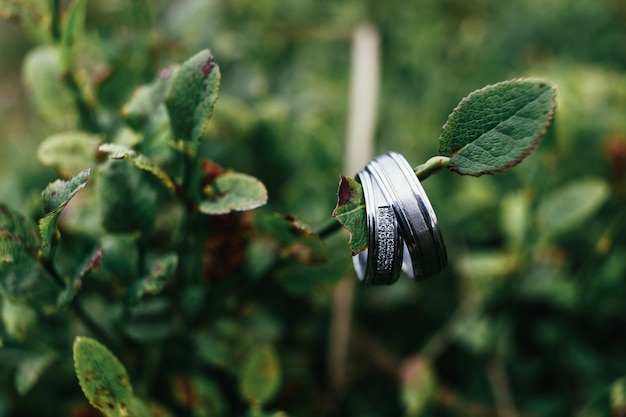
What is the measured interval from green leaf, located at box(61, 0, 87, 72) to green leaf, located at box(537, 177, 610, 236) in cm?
60

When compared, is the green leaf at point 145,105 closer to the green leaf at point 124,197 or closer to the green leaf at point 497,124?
the green leaf at point 124,197

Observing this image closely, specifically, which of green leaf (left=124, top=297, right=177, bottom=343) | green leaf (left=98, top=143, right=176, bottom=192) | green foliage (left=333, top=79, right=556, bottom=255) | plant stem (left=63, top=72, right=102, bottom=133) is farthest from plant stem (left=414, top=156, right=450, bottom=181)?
→ plant stem (left=63, top=72, right=102, bottom=133)

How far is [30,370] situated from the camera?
0.54 meters

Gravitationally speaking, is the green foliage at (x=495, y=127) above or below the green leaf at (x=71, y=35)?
below

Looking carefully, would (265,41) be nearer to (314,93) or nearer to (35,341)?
(314,93)

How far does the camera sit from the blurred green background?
748 mm

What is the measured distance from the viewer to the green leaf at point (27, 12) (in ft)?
1.94

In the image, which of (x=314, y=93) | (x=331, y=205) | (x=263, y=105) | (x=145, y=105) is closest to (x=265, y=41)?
(x=314, y=93)

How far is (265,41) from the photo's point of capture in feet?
3.51

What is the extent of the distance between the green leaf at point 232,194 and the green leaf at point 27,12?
286 millimetres

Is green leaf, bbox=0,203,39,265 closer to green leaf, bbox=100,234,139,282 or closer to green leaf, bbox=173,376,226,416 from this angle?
green leaf, bbox=100,234,139,282

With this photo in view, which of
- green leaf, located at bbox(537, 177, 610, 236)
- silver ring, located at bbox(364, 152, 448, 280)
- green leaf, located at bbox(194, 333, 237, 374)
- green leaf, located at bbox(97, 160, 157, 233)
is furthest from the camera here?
green leaf, located at bbox(537, 177, 610, 236)

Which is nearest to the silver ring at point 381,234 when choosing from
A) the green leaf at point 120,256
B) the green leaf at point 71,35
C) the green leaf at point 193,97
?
the green leaf at point 193,97

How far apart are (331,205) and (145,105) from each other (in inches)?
14.2
